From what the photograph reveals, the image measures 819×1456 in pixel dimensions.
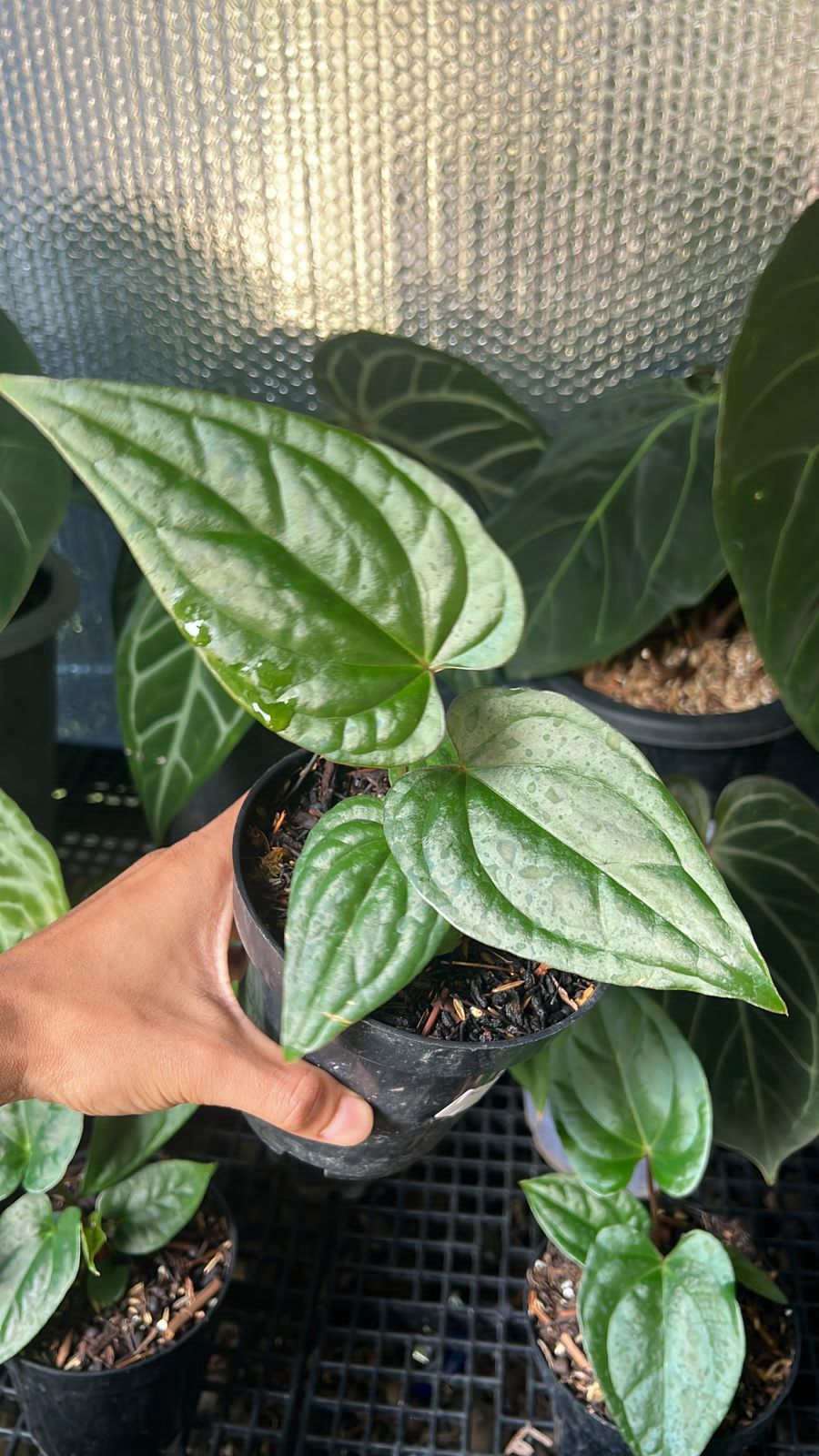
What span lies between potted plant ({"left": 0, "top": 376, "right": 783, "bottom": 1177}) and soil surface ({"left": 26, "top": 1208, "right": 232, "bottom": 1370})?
50 centimetres

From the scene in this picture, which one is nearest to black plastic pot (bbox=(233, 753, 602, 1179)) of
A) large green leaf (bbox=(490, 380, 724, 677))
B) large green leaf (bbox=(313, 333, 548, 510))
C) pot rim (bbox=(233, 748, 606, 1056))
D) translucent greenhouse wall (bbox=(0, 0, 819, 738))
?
pot rim (bbox=(233, 748, 606, 1056))

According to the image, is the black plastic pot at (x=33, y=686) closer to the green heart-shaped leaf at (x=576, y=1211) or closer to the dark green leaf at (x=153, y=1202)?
the dark green leaf at (x=153, y=1202)

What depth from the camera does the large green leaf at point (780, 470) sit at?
2.28 ft

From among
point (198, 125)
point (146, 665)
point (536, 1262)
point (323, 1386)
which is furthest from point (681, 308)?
point (323, 1386)

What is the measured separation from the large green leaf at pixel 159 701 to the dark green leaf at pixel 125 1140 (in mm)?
285

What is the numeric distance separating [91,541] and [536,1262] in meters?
0.85

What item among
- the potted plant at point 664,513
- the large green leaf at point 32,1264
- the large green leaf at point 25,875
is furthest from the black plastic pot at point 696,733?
the large green leaf at point 32,1264

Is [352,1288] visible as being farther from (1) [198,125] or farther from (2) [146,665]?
(1) [198,125]

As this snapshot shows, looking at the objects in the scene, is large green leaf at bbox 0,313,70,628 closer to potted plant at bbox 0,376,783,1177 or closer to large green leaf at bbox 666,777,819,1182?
potted plant at bbox 0,376,783,1177

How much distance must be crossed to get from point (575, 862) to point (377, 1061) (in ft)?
0.54

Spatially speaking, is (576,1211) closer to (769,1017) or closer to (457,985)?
(769,1017)

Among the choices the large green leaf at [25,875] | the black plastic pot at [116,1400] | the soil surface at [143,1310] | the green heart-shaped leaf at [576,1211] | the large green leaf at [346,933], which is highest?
the large green leaf at [346,933]

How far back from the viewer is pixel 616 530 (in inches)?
35.6

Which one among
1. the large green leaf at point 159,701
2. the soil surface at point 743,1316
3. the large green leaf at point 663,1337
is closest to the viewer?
the large green leaf at point 663,1337
